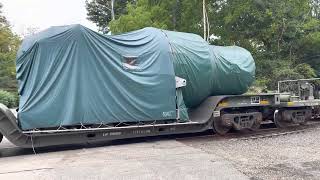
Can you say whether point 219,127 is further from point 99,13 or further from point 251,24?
point 99,13

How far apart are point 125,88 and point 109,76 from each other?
1.83 feet

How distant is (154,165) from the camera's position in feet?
29.0

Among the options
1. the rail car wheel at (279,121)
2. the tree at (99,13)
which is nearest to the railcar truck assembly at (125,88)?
the rail car wheel at (279,121)

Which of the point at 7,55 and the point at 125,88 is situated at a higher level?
the point at 7,55

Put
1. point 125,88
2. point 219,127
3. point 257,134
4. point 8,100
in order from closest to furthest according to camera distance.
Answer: point 125,88 < point 219,127 < point 257,134 < point 8,100

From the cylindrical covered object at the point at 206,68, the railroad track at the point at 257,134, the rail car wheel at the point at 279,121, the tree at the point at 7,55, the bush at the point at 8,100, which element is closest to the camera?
the cylindrical covered object at the point at 206,68

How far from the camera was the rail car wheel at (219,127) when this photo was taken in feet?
44.5

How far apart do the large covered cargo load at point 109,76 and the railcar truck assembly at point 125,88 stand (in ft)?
0.08

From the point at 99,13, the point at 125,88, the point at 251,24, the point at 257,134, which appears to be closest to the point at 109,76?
the point at 125,88

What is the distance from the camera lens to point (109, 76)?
11391 millimetres

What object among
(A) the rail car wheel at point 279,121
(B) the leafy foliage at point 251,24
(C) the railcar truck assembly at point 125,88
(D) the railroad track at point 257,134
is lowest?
(D) the railroad track at point 257,134

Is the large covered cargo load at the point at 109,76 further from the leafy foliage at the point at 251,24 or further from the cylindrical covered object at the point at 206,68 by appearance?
the leafy foliage at the point at 251,24

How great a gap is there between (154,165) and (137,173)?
→ 753 millimetres

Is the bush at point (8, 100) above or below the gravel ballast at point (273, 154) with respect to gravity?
above
